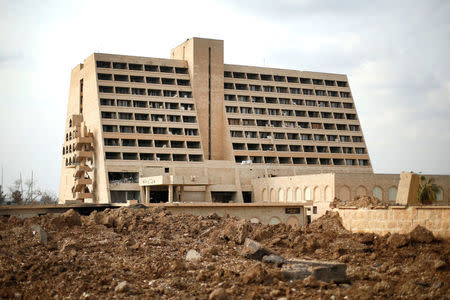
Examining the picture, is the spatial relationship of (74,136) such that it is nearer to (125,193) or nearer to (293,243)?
(125,193)

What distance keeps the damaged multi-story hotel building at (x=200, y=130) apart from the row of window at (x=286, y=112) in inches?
5.4

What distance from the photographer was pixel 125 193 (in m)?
70.1

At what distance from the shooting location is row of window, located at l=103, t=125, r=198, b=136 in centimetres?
7375

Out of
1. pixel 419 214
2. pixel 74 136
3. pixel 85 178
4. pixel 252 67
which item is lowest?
pixel 419 214

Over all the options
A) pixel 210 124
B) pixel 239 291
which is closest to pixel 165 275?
pixel 239 291

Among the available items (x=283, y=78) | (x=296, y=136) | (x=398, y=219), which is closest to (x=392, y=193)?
(x=296, y=136)

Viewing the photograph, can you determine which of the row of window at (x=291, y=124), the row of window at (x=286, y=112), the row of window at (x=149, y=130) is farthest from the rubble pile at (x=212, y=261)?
the row of window at (x=286, y=112)

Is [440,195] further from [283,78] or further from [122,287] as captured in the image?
[122,287]

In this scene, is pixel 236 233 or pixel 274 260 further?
pixel 236 233

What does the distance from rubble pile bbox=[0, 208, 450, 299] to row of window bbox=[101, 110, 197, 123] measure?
46.8 meters

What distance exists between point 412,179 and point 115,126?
169ft

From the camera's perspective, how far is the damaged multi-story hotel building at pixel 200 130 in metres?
71.2

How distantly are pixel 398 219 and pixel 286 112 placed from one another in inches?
2441

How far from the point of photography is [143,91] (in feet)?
255
